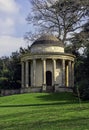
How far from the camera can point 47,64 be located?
2749 inches

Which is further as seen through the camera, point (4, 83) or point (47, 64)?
point (4, 83)

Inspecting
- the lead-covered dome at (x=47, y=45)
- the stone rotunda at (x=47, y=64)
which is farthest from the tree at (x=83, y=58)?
the lead-covered dome at (x=47, y=45)

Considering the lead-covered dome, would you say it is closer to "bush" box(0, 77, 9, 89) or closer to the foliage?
the foliage

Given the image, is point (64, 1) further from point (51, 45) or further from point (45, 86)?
point (45, 86)

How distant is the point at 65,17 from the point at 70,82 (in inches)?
512

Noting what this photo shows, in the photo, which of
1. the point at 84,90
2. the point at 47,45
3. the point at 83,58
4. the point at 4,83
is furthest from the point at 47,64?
the point at 84,90

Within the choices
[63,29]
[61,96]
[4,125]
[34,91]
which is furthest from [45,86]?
[4,125]

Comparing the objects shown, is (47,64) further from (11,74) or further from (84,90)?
(84,90)

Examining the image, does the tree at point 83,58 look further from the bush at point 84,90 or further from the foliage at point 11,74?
the foliage at point 11,74

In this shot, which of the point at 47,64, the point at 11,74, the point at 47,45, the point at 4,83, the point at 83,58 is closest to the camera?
the point at 47,45

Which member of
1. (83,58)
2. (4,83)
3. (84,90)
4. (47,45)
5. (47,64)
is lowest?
(84,90)

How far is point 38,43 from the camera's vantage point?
6962 centimetres

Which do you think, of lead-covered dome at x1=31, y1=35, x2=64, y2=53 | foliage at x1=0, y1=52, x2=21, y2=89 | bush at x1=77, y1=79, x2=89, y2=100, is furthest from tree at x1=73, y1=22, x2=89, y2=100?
foliage at x1=0, y1=52, x2=21, y2=89

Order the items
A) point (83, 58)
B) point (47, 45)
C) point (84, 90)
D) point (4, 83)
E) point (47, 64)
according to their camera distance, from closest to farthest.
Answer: point (84, 90), point (47, 45), point (47, 64), point (83, 58), point (4, 83)
